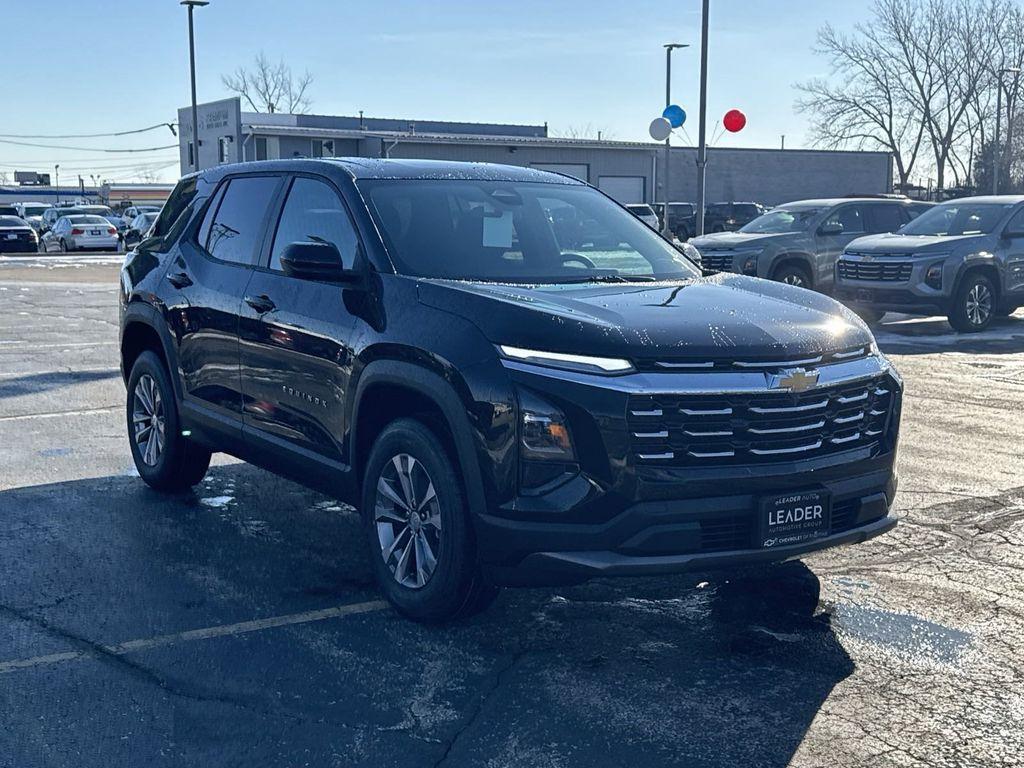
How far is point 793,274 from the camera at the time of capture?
17703mm

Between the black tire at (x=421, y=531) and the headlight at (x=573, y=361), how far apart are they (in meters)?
0.53

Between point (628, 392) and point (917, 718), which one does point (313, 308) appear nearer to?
point (628, 392)

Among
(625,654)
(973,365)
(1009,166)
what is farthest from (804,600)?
(1009,166)

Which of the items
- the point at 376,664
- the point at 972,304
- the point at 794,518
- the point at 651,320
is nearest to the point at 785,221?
the point at 972,304

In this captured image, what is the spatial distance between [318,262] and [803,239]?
13835 mm

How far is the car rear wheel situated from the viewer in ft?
57.9

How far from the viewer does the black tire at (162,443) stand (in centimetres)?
675

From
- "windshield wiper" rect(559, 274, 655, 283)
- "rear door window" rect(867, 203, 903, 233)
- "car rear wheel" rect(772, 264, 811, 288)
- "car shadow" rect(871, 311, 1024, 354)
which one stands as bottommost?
"car shadow" rect(871, 311, 1024, 354)

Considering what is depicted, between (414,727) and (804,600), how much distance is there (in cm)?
195

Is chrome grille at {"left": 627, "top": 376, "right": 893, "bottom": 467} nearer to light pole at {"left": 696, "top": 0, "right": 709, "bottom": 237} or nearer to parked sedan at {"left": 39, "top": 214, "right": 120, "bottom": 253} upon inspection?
light pole at {"left": 696, "top": 0, "right": 709, "bottom": 237}

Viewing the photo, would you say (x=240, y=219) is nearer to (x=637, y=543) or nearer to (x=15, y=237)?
(x=637, y=543)

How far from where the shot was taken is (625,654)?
4.49 m

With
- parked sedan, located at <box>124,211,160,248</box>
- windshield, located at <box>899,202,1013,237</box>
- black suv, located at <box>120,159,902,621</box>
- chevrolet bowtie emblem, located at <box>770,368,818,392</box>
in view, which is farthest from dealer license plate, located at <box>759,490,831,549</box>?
windshield, located at <box>899,202,1013,237</box>

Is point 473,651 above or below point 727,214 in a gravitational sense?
below
